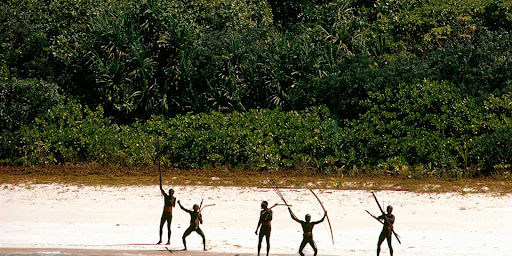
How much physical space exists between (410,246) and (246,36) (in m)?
9.11

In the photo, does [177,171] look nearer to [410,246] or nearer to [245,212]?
[245,212]

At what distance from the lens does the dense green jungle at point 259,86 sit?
13.7 m

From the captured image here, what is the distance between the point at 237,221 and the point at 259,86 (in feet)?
21.1

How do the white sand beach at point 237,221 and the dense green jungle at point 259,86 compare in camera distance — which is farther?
the dense green jungle at point 259,86

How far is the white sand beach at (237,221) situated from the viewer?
8.75m

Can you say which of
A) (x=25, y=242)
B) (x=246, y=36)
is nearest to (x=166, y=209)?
(x=25, y=242)

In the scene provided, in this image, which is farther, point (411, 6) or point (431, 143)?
point (411, 6)

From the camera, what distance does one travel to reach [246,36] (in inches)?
655

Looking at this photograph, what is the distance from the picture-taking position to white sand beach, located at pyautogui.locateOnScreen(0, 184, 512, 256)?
875 cm

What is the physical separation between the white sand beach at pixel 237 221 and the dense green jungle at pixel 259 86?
2.24 metres

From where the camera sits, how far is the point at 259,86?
15.8 meters

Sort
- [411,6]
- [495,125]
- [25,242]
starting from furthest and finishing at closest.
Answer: [411,6] → [495,125] → [25,242]

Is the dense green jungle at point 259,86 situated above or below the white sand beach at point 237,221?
above

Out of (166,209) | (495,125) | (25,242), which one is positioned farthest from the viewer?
(495,125)
